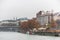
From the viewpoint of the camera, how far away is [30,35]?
4.12m

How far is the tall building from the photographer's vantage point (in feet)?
13.0

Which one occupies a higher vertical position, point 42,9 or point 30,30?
point 42,9

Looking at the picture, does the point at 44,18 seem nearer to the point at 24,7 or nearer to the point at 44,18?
the point at 44,18

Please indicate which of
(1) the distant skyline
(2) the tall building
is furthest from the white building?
(1) the distant skyline

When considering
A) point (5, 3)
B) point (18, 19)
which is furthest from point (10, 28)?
point (5, 3)

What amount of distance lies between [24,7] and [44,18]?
0.53 meters

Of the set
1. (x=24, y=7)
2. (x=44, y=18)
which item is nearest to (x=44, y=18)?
A: (x=44, y=18)

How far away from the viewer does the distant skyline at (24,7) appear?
12.5 ft

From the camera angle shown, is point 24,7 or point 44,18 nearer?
point 24,7

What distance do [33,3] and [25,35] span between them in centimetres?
80

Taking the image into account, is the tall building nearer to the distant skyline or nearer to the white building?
the white building

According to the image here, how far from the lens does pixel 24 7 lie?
151 inches

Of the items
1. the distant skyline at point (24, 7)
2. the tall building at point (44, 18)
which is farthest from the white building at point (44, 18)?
the distant skyline at point (24, 7)

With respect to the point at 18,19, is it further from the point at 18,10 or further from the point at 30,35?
the point at 30,35
